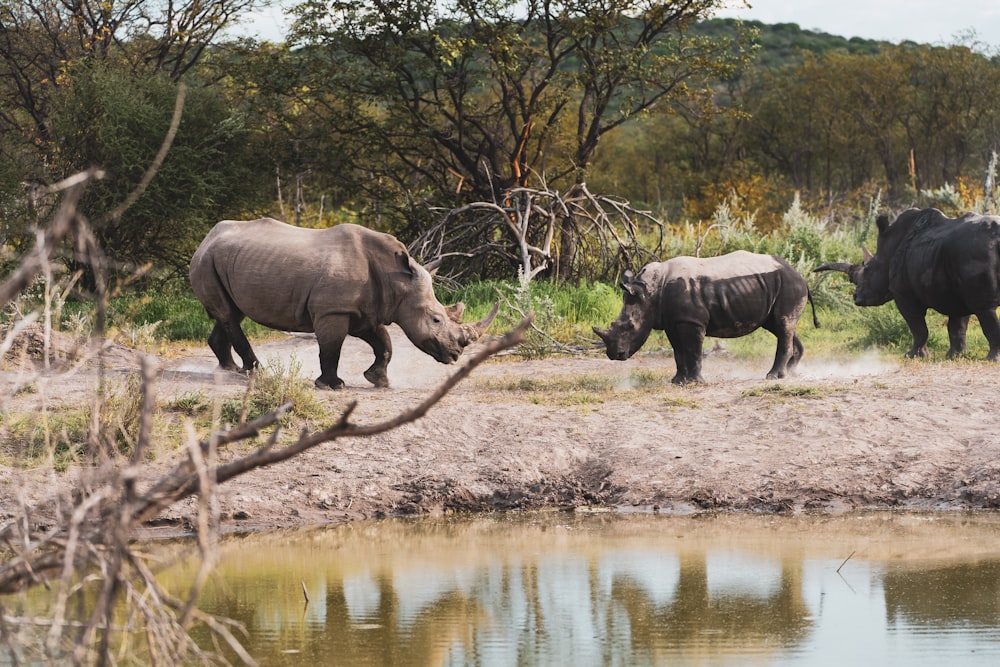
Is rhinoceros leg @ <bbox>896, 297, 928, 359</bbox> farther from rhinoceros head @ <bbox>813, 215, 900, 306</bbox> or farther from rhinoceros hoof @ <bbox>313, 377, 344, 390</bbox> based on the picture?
rhinoceros hoof @ <bbox>313, 377, 344, 390</bbox>

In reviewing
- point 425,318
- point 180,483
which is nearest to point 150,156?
point 425,318

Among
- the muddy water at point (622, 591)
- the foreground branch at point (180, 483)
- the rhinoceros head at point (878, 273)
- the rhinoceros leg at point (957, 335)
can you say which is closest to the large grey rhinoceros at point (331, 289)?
Result: the muddy water at point (622, 591)

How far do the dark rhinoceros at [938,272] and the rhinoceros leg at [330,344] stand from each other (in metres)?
4.73

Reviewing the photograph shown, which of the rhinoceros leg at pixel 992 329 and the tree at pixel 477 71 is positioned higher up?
the tree at pixel 477 71

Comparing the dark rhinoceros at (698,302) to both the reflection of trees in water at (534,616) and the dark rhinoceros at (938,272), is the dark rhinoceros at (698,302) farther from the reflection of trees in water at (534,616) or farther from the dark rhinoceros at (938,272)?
the reflection of trees in water at (534,616)

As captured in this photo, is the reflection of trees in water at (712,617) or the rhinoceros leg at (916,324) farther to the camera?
the rhinoceros leg at (916,324)

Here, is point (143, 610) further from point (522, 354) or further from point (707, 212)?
point (707, 212)

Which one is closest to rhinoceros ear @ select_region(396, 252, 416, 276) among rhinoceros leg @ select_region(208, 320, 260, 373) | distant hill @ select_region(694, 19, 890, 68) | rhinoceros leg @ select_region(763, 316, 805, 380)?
rhinoceros leg @ select_region(208, 320, 260, 373)

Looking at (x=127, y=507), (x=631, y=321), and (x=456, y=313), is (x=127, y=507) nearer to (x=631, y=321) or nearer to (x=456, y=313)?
(x=631, y=321)

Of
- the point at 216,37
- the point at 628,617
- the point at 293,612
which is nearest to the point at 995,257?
the point at 628,617

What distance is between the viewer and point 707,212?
116 ft

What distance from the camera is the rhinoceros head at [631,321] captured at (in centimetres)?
1086

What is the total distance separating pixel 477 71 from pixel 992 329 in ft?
31.0

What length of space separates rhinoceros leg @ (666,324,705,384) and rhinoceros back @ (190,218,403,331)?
7.51ft
